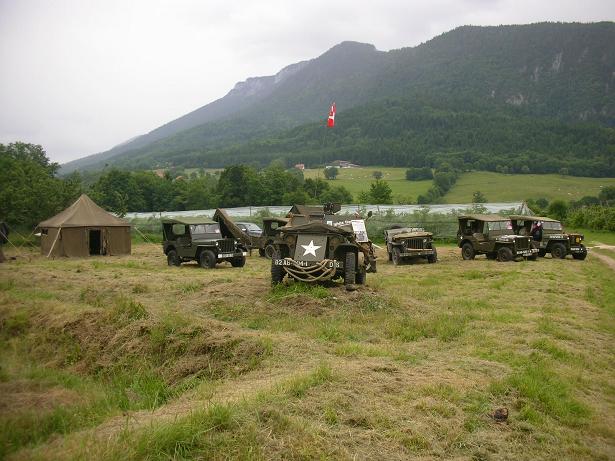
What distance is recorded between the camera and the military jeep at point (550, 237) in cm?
2227

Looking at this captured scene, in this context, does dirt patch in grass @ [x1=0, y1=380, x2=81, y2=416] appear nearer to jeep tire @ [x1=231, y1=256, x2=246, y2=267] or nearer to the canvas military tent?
jeep tire @ [x1=231, y1=256, x2=246, y2=267]

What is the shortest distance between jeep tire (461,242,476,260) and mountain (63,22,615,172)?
241 ft

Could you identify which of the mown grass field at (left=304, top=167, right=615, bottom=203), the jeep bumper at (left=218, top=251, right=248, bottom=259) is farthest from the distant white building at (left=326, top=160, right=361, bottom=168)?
the jeep bumper at (left=218, top=251, right=248, bottom=259)

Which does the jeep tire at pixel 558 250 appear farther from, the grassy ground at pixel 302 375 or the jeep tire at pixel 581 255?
the grassy ground at pixel 302 375

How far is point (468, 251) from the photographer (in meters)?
22.3

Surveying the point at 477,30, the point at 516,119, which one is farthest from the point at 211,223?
the point at 477,30

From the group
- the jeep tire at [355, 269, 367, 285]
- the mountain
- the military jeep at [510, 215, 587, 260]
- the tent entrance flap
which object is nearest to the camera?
the jeep tire at [355, 269, 367, 285]

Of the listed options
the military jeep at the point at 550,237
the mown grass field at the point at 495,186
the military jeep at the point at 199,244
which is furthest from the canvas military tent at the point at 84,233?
the mown grass field at the point at 495,186

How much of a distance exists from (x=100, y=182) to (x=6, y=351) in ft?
191

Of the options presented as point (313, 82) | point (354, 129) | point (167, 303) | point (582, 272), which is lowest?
point (582, 272)

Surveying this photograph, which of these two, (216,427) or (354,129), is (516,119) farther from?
(216,427)

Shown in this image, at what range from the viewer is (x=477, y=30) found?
16738cm

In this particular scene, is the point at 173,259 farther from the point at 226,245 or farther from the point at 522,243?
the point at 522,243

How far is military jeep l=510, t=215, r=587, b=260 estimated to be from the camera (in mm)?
22266
